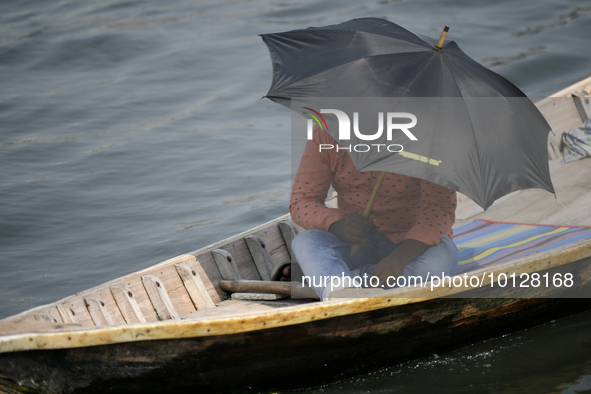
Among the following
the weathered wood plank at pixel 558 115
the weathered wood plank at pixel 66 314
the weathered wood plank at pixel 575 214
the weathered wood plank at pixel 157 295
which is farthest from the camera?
the weathered wood plank at pixel 558 115

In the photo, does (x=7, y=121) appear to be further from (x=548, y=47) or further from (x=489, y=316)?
(x=548, y=47)

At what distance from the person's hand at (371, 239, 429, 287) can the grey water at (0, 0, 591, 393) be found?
564mm

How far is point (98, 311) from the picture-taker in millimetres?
2867

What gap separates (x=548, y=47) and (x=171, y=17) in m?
6.99

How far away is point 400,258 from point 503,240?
1135mm

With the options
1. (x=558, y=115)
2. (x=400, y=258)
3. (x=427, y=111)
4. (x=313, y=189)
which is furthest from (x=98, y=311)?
(x=558, y=115)

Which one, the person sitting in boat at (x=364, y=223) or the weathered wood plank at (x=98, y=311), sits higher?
the person sitting in boat at (x=364, y=223)

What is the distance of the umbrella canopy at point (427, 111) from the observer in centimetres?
227

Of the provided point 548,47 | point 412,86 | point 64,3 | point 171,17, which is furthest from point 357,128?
point 64,3

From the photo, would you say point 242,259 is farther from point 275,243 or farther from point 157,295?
point 157,295

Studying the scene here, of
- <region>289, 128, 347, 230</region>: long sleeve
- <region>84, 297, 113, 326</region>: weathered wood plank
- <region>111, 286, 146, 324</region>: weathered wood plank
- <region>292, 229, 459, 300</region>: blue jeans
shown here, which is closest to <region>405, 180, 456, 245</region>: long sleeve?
<region>292, 229, 459, 300</region>: blue jeans

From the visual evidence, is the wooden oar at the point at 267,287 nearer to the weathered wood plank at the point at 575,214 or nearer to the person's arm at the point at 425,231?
the person's arm at the point at 425,231

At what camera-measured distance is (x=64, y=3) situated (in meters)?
12.0

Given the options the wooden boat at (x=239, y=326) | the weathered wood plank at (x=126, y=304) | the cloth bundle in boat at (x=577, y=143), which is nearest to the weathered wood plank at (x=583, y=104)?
the cloth bundle in boat at (x=577, y=143)
